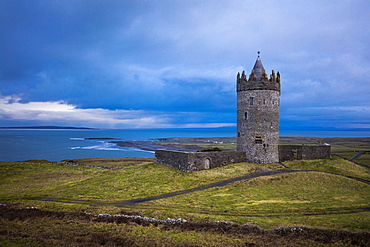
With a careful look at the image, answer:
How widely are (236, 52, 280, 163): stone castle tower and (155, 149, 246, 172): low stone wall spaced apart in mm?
2550

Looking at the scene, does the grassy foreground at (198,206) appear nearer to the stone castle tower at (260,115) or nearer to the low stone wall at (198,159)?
the low stone wall at (198,159)

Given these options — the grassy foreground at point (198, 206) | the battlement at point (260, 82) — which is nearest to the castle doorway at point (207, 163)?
the grassy foreground at point (198, 206)

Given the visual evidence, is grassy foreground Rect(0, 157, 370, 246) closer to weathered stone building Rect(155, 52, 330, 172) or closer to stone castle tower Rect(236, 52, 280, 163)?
weathered stone building Rect(155, 52, 330, 172)

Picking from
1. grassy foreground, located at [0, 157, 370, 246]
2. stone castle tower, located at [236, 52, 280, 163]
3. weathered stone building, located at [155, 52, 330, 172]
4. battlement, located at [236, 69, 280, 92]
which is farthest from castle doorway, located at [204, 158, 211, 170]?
battlement, located at [236, 69, 280, 92]

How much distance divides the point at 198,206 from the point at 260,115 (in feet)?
67.7

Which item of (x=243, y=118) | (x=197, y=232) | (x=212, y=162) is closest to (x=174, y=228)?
(x=197, y=232)

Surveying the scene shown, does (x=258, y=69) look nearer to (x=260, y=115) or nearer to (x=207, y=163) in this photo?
(x=260, y=115)

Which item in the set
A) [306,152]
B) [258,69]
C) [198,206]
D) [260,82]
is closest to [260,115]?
Answer: [260,82]

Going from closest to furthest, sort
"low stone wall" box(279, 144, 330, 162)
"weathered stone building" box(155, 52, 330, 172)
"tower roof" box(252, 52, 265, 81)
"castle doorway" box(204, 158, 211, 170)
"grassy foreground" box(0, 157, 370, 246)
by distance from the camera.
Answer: "grassy foreground" box(0, 157, 370, 246) < "castle doorway" box(204, 158, 211, 170) < "low stone wall" box(279, 144, 330, 162) < "weathered stone building" box(155, 52, 330, 172) < "tower roof" box(252, 52, 265, 81)

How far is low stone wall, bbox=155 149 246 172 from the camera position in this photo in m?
33.9

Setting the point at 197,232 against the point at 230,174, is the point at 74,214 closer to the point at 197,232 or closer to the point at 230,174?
the point at 197,232

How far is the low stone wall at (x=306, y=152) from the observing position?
3694cm

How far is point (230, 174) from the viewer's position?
107 feet

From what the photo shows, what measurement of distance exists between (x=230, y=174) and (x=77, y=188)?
68.9 feet
